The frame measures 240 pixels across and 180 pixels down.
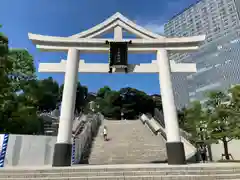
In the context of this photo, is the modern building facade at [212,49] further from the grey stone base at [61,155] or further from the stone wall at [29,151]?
the grey stone base at [61,155]

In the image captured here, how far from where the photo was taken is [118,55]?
9648mm

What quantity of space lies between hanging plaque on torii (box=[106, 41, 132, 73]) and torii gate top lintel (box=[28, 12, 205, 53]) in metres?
0.29

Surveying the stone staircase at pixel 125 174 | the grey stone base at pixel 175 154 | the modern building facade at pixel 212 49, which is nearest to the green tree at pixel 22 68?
the stone staircase at pixel 125 174

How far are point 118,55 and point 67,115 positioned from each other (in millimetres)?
3480

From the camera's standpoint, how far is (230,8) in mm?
53594

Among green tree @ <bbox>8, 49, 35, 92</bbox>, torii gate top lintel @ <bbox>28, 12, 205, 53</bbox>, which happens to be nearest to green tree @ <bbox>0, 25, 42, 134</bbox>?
green tree @ <bbox>8, 49, 35, 92</bbox>

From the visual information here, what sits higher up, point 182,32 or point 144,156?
point 182,32

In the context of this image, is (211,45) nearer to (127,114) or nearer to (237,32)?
(237,32)

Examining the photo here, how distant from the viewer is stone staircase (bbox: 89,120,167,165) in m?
11.3

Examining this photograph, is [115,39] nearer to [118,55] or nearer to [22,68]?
[118,55]

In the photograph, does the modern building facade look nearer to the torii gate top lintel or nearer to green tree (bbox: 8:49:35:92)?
green tree (bbox: 8:49:35:92)

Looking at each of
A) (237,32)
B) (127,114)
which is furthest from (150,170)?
(237,32)

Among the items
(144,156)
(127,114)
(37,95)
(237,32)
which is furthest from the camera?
(237,32)

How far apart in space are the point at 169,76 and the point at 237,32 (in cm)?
4902
